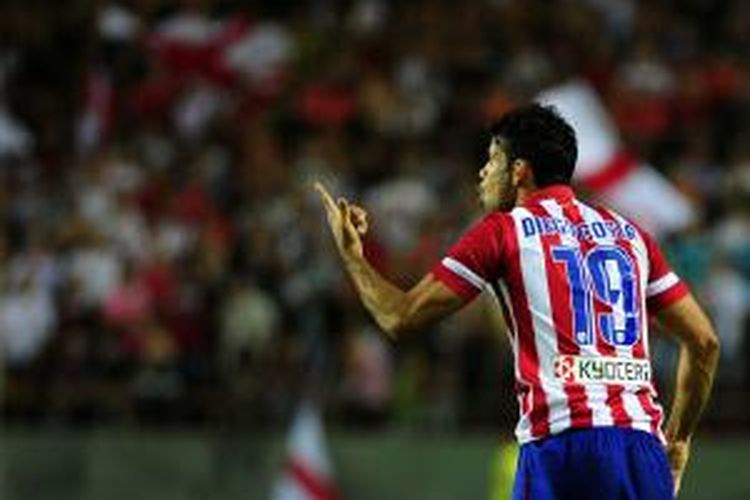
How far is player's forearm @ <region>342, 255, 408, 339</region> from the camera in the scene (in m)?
8.09

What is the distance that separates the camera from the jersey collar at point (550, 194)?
8453 millimetres

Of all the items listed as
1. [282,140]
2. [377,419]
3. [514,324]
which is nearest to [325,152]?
[282,140]

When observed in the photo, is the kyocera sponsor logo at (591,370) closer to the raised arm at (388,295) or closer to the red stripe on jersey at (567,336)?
the red stripe on jersey at (567,336)

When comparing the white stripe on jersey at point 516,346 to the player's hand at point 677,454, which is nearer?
the white stripe on jersey at point 516,346

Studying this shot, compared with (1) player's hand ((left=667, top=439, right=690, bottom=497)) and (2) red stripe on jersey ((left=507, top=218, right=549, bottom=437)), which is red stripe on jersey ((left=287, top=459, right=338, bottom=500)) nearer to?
(1) player's hand ((left=667, top=439, right=690, bottom=497))

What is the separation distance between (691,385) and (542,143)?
1138mm

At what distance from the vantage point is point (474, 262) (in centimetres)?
818

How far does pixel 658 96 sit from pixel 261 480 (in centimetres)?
419

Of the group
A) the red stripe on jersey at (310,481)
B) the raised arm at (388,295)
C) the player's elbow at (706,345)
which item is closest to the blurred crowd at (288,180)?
the red stripe on jersey at (310,481)

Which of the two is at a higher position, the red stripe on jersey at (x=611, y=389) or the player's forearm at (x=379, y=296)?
the player's forearm at (x=379, y=296)

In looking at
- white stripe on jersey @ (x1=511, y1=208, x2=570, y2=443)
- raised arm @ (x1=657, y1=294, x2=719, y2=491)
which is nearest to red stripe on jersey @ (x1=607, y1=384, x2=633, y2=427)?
white stripe on jersey @ (x1=511, y1=208, x2=570, y2=443)

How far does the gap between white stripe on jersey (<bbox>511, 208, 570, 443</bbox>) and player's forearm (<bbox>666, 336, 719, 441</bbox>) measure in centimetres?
73

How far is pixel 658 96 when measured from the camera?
18.4 m

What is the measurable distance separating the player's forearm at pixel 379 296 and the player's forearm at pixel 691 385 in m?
1.25
